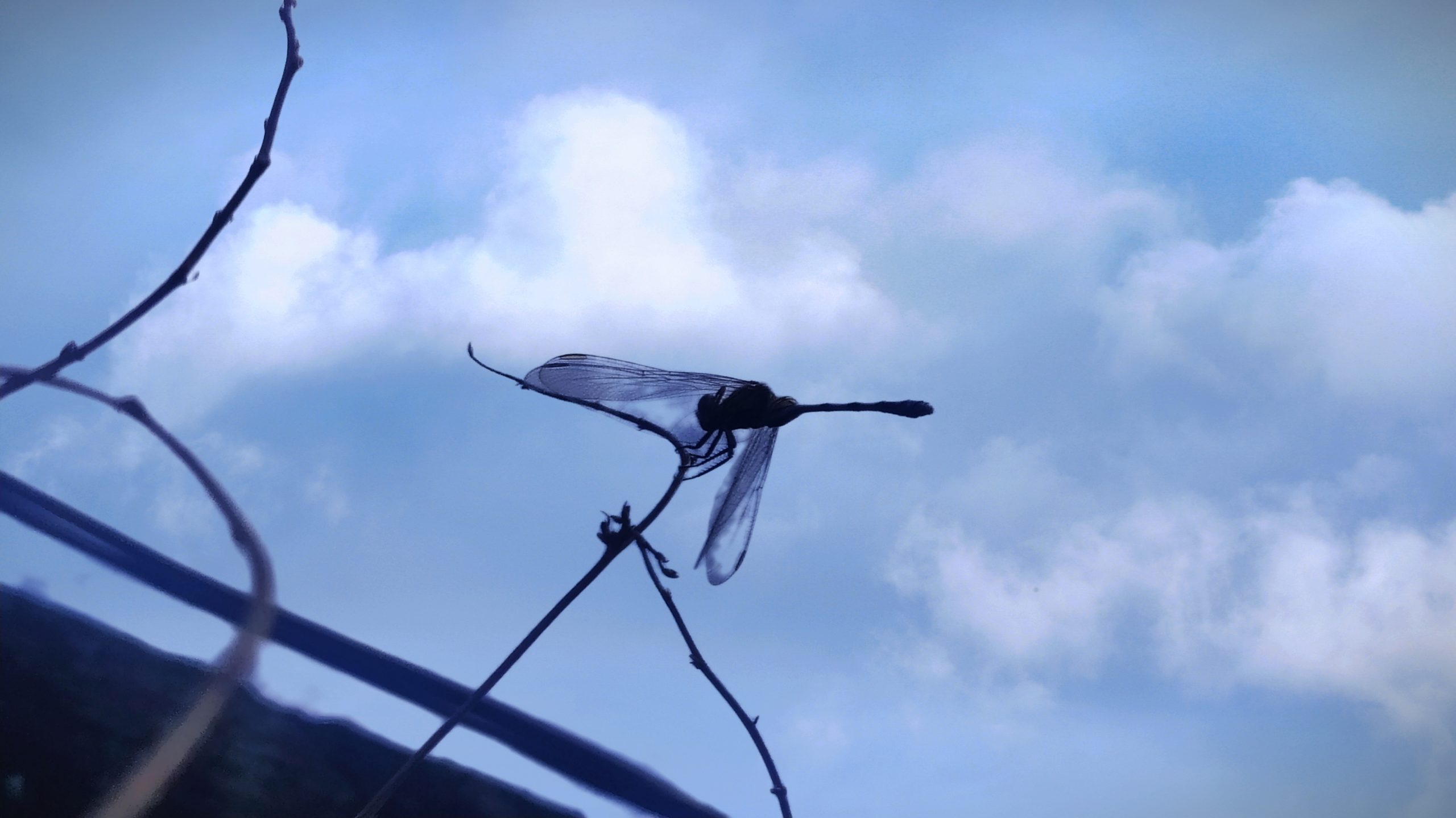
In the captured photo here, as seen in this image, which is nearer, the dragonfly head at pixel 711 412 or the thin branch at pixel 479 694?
the thin branch at pixel 479 694

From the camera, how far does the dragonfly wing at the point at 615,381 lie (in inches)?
39.4

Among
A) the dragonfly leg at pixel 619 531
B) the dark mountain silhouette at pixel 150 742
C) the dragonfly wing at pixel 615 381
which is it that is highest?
the dragonfly wing at pixel 615 381

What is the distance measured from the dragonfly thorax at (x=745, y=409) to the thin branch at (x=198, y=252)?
503mm

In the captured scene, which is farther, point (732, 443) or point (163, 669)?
point (732, 443)

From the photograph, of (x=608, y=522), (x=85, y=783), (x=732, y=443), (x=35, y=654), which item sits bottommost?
(x=85, y=783)

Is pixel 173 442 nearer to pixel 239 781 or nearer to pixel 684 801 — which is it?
pixel 239 781

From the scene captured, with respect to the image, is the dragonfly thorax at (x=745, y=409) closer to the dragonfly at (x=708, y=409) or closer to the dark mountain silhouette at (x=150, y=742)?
the dragonfly at (x=708, y=409)

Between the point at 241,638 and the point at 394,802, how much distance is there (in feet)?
0.72

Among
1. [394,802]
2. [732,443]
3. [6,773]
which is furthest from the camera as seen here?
[732,443]

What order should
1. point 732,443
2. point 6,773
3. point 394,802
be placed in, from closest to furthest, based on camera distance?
point 6,773 < point 394,802 < point 732,443

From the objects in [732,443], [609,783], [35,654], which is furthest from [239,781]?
[732,443]

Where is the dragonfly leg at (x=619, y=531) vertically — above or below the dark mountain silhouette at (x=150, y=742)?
A: above

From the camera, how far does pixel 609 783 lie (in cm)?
79

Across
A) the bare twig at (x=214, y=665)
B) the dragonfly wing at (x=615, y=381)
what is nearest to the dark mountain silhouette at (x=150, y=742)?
the bare twig at (x=214, y=665)
